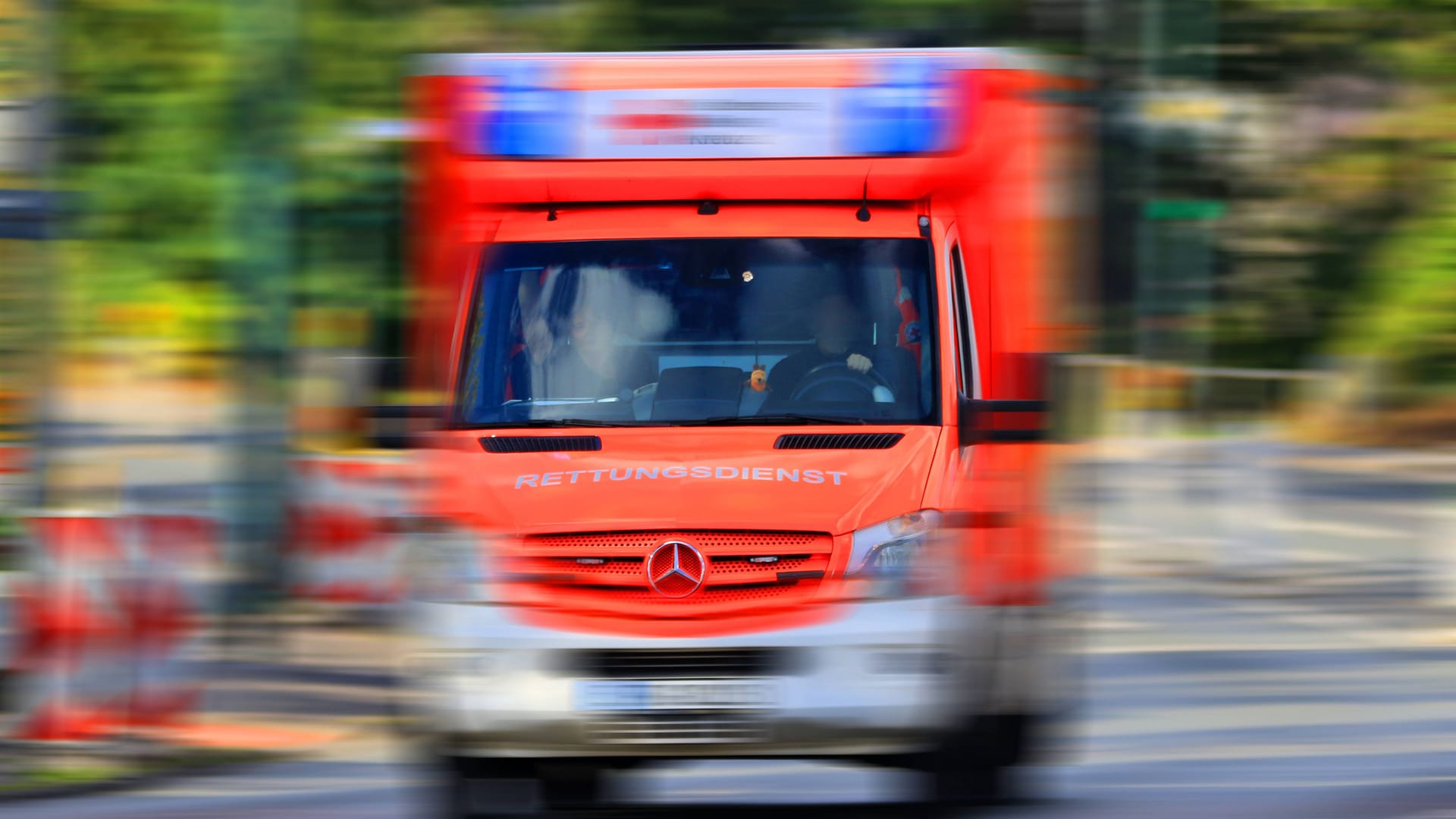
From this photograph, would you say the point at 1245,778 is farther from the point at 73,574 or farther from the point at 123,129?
the point at 123,129

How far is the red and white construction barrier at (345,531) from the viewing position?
515 inches

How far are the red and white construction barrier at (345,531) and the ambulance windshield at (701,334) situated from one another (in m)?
5.62

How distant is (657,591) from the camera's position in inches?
254

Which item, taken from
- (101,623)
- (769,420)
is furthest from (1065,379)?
(101,623)

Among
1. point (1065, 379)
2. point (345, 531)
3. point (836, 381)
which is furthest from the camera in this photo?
point (345, 531)

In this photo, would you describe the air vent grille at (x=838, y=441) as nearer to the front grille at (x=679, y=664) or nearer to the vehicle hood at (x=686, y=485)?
the vehicle hood at (x=686, y=485)

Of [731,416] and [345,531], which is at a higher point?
[731,416]

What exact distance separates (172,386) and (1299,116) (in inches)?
538

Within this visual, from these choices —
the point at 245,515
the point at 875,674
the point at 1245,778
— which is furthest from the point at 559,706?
the point at 245,515

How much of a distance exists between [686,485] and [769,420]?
1.95 ft

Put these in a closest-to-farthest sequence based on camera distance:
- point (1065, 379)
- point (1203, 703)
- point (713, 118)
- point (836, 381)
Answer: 1. point (836, 381)
2. point (713, 118)
3. point (1065, 379)
4. point (1203, 703)

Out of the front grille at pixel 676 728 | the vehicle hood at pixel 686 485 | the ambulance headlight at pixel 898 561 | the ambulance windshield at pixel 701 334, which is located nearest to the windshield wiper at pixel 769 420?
the ambulance windshield at pixel 701 334

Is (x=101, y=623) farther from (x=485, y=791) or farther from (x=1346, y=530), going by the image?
(x=1346, y=530)

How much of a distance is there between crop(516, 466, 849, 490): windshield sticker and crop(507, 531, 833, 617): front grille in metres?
0.24
